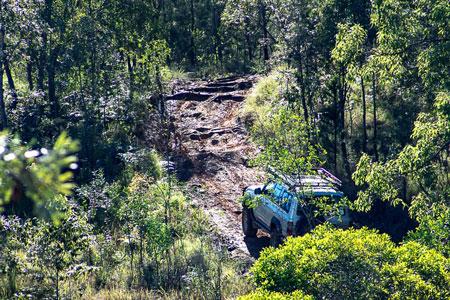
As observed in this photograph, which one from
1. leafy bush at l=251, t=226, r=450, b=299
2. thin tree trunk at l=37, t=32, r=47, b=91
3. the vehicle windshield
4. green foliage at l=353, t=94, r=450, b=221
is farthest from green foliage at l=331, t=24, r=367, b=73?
thin tree trunk at l=37, t=32, r=47, b=91

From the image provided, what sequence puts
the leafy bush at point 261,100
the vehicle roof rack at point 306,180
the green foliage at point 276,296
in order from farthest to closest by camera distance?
the leafy bush at point 261,100
the vehicle roof rack at point 306,180
the green foliage at point 276,296

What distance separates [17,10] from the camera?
16906 mm

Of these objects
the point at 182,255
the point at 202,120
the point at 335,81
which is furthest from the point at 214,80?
the point at 182,255

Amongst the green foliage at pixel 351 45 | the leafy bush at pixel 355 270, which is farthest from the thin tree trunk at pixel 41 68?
the leafy bush at pixel 355 270

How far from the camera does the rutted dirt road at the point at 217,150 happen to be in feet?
54.1

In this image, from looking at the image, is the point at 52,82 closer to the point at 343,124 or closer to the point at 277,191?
the point at 343,124

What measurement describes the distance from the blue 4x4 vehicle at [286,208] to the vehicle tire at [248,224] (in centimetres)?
17

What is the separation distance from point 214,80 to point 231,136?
670 cm

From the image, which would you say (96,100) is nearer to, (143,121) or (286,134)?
(143,121)

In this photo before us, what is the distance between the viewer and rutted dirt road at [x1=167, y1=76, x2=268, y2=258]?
16.5m

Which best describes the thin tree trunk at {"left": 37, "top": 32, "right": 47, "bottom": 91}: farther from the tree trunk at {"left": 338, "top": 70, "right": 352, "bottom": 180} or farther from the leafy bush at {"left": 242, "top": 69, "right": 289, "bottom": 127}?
the tree trunk at {"left": 338, "top": 70, "right": 352, "bottom": 180}

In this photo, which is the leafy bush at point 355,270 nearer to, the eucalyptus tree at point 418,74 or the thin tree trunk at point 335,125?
the eucalyptus tree at point 418,74

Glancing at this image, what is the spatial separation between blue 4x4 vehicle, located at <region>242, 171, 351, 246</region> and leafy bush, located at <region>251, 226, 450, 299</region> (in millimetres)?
3480

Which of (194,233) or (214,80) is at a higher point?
(214,80)
